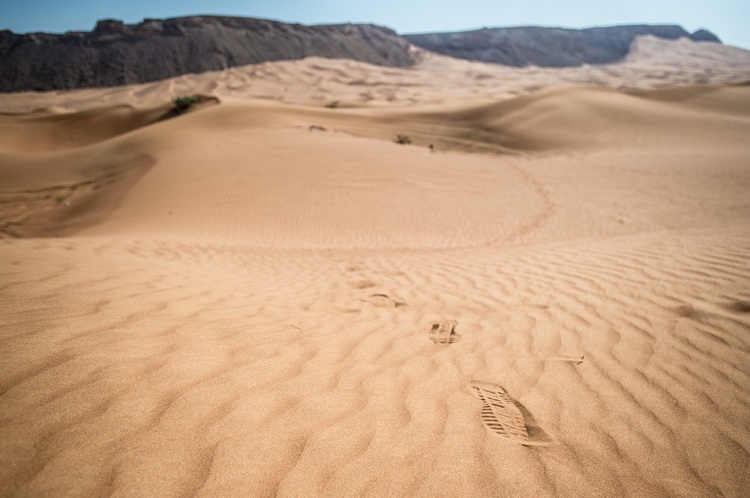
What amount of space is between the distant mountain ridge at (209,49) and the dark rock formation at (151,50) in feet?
0.33

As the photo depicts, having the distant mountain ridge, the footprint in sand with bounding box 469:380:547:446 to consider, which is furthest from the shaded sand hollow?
the distant mountain ridge

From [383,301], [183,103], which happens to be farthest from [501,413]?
[183,103]

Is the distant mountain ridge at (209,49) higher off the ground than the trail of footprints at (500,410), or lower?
higher

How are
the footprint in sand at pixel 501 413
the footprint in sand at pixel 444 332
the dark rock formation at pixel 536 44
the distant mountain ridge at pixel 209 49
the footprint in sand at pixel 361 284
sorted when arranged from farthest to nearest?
1. the dark rock formation at pixel 536 44
2. the distant mountain ridge at pixel 209 49
3. the footprint in sand at pixel 361 284
4. the footprint in sand at pixel 444 332
5. the footprint in sand at pixel 501 413

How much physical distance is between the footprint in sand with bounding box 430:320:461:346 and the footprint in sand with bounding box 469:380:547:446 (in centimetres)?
58

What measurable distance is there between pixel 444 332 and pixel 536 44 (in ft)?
300

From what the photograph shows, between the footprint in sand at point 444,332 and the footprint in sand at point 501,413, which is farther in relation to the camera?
the footprint in sand at point 444,332

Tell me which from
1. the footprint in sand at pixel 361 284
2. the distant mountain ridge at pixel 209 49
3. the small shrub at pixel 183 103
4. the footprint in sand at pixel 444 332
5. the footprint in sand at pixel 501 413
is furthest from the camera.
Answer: the distant mountain ridge at pixel 209 49

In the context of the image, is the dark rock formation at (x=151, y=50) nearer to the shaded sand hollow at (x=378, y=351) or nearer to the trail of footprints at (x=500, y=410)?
the shaded sand hollow at (x=378, y=351)

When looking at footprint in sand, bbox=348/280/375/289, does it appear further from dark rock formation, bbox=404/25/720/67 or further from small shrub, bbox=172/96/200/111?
dark rock formation, bbox=404/25/720/67

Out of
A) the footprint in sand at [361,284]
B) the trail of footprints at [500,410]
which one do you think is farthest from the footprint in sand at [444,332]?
the footprint in sand at [361,284]

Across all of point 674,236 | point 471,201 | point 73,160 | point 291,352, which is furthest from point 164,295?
point 73,160

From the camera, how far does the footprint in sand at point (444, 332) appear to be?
9.04 ft

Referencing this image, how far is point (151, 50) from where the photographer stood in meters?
49.9
